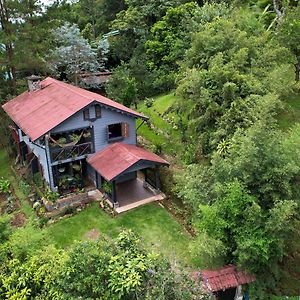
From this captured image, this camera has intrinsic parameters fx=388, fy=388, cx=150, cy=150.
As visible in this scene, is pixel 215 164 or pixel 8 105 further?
pixel 8 105

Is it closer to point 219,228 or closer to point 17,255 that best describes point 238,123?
point 219,228

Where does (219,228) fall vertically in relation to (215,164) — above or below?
below

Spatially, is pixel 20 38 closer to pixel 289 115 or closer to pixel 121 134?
pixel 121 134

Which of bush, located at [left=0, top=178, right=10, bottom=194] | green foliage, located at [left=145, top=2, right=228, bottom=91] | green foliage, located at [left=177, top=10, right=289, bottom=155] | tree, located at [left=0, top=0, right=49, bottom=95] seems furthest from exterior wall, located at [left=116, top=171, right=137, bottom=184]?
green foliage, located at [left=145, top=2, right=228, bottom=91]

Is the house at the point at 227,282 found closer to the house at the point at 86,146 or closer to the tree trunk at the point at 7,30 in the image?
the house at the point at 86,146

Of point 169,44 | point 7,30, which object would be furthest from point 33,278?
point 169,44

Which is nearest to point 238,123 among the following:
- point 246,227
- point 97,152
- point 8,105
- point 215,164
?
point 215,164
